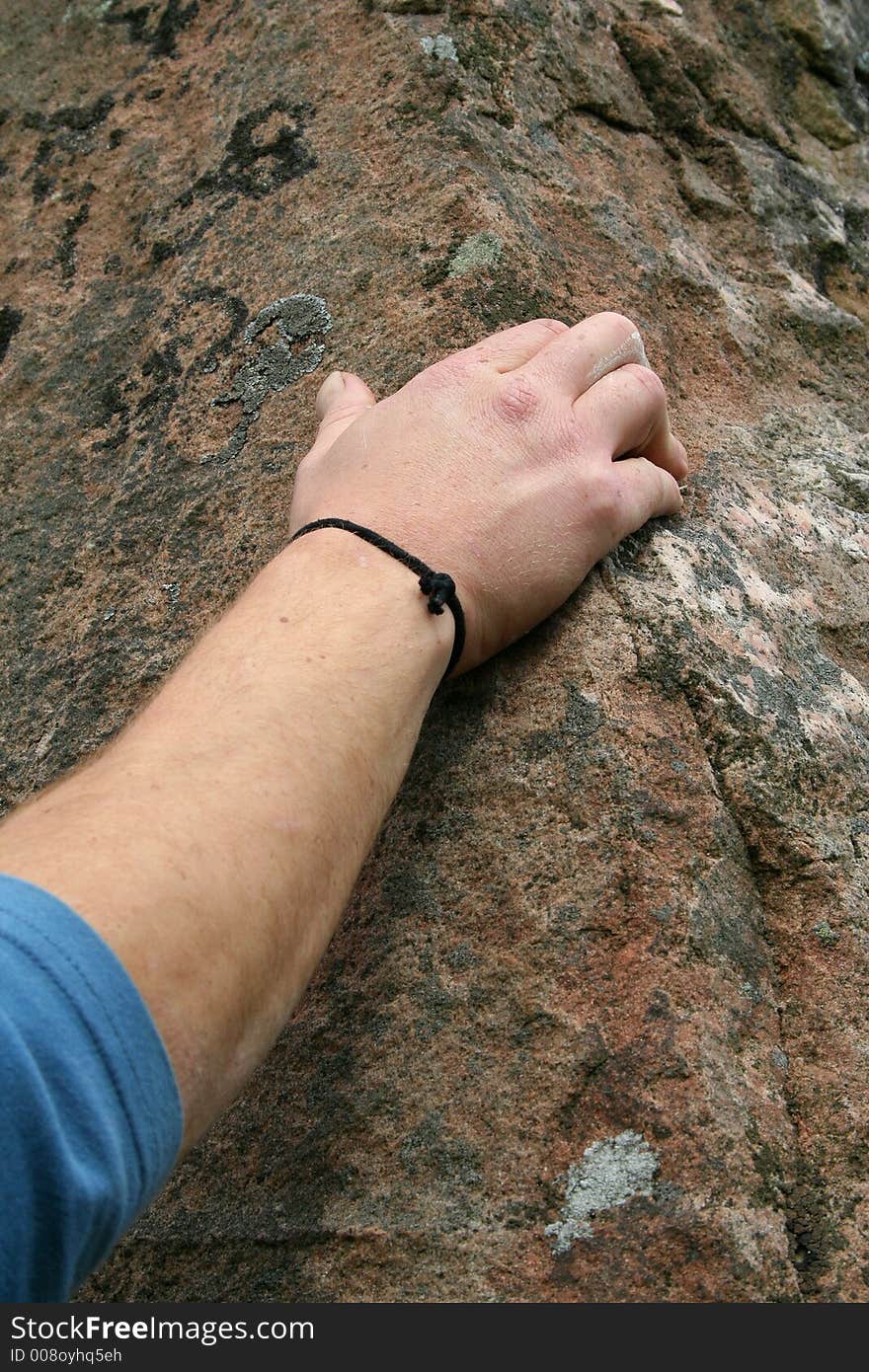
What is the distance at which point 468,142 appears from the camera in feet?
6.13

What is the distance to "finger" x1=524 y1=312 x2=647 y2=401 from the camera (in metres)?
1.48

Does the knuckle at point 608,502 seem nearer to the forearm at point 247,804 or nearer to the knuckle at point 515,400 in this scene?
the knuckle at point 515,400

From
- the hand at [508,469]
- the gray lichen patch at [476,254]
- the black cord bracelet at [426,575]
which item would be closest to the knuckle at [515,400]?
the hand at [508,469]

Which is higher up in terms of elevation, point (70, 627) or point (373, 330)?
point (373, 330)

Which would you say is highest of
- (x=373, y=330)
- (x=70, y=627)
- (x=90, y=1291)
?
(x=373, y=330)

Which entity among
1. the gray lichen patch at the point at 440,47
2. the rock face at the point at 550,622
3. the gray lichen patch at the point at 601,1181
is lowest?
the gray lichen patch at the point at 601,1181

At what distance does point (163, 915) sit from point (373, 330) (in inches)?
41.9

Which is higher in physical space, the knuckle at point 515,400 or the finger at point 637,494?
the knuckle at point 515,400

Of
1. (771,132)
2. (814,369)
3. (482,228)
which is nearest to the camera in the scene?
(482,228)

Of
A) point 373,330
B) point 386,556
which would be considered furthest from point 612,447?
point 373,330

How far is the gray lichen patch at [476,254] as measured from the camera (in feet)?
5.78

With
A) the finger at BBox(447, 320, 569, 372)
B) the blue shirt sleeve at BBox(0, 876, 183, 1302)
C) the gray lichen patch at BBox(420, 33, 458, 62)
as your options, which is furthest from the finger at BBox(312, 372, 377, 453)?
the blue shirt sleeve at BBox(0, 876, 183, 1302)

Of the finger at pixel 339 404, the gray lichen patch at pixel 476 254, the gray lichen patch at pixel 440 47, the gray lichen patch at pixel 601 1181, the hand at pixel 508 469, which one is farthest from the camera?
the gray lichen patch at pixel 440 47

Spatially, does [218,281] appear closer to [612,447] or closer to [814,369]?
[612,447]
